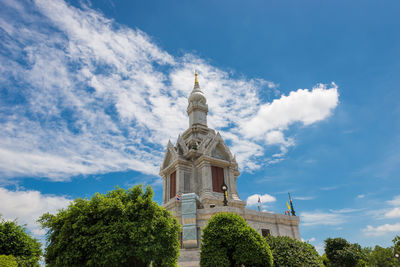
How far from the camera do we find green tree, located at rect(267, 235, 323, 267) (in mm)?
18250

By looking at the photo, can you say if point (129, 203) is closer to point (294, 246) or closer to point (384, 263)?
point (294, 246)

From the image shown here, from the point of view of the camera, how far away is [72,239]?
1706cm

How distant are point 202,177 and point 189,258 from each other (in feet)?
51.5

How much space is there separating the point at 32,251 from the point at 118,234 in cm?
1541

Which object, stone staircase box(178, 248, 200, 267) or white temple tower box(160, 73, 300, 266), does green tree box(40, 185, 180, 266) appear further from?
white temple tower box(160, 73, 300, 266)

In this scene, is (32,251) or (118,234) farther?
(32,251)

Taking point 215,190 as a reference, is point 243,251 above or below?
below

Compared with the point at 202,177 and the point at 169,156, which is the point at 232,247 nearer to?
the point at 202,177

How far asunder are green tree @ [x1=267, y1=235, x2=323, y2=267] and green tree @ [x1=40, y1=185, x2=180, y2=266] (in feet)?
24.4

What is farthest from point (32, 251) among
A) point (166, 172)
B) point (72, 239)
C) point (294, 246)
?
point (294, 246)

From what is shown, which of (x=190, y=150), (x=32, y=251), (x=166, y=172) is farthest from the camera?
(x=166, y=172)

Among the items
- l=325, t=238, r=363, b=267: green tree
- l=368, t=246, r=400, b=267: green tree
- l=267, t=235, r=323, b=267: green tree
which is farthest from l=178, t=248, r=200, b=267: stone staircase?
l=368, t=246, r=400, b=267: green tree

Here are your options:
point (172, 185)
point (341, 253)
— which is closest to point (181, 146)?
point (172, 185)

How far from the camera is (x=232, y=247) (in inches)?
711
